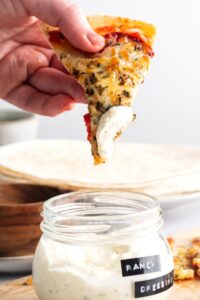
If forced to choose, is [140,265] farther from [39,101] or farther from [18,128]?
[18,128]

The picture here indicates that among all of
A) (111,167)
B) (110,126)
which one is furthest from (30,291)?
(111,167)

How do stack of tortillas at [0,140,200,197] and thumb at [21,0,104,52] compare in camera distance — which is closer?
thumb at [21,0,104,52]

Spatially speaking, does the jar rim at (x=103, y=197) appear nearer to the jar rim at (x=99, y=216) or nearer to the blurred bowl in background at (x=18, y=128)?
the jar rim at (x=99, y=216)

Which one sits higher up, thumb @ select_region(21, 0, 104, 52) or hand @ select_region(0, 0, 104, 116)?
thumb @ select_region(21, 0, 104, 52)

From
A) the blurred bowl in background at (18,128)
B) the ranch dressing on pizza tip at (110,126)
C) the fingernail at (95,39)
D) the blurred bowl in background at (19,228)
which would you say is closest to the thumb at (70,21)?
the fingernail at (95,39)

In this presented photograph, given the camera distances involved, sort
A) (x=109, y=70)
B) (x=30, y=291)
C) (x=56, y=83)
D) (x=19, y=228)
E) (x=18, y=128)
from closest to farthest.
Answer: (x=109, y=70) → (x=30, y=291) → (x=19, y=228) → (x=56, y=83) → (x=18, y=128)

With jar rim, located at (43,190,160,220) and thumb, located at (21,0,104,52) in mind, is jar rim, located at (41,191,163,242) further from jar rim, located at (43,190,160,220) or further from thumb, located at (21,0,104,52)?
thumb, located at (21,0,104,52)

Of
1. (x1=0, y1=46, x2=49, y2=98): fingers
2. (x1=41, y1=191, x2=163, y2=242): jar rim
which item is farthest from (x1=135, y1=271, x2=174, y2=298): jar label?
(x1=0, y1=46, x2=49, y2=98): fingers
